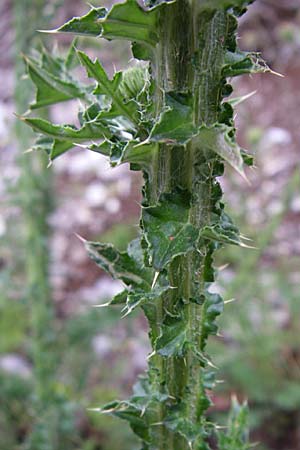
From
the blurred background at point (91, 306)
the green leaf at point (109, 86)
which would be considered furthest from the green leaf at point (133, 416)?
the green leaf at point (109, 86)

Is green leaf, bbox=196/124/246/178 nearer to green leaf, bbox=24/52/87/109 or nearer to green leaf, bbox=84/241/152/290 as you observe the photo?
green leaf, bbox=84/241/152/290

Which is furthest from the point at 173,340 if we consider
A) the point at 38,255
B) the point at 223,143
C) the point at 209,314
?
the point at 38,255

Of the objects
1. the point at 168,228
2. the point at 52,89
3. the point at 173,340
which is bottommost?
the point at 173,340

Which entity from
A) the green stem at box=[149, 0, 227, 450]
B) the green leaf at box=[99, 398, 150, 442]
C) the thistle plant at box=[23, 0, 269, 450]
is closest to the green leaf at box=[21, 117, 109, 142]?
the thistle plant at box=[23, 0, 269, 450]

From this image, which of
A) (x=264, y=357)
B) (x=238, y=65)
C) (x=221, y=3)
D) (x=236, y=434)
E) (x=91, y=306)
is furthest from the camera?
(x=264, y=357)

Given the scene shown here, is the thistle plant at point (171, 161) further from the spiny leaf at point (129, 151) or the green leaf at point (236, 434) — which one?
the green leaf at point (236, 434)

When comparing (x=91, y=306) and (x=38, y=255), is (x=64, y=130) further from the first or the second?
(x=38, y=255)

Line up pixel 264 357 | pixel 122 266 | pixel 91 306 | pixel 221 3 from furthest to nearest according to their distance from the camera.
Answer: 1. pixel 264 357
2. pixel 91 306
3. pixel 122 266
4. pixel 221 3

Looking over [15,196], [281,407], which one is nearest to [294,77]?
[281,407]
